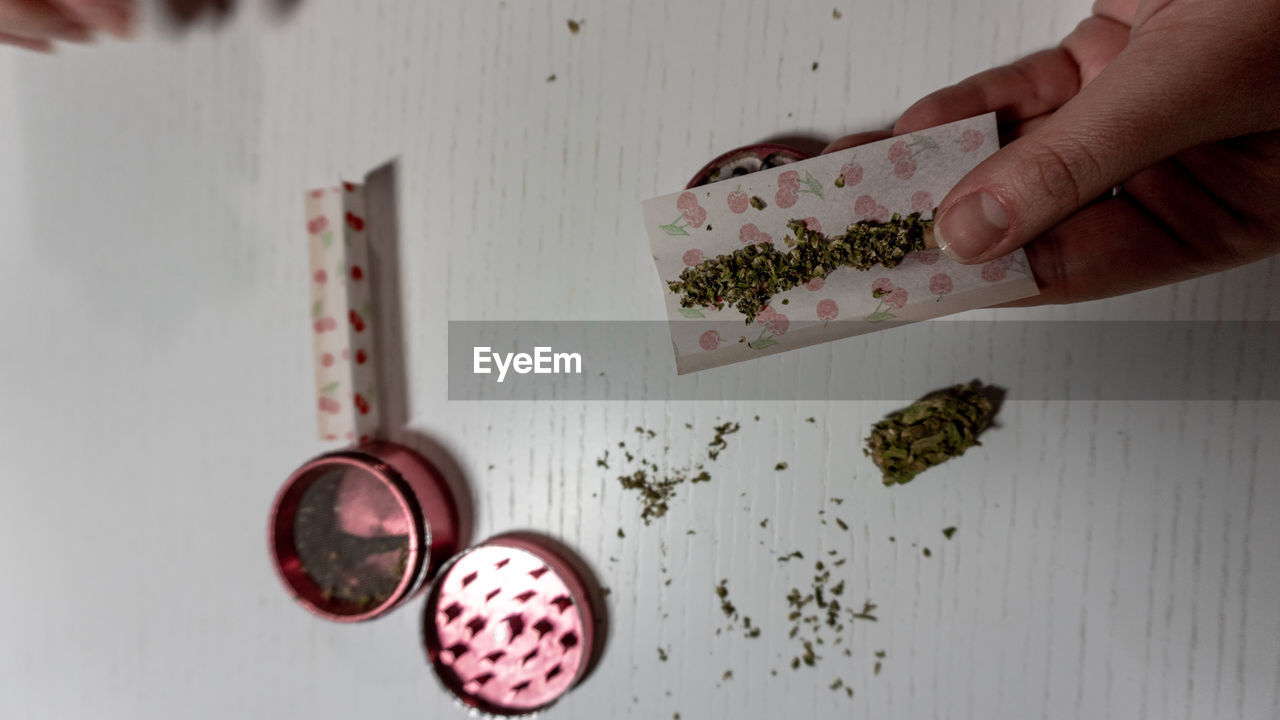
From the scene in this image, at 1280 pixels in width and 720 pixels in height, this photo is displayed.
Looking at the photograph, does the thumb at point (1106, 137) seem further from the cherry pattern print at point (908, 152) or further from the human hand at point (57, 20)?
the human hand at point (57, 20)

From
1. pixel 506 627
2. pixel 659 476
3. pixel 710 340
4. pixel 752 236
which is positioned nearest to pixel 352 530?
pixel 506 627

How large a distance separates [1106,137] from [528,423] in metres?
0.82

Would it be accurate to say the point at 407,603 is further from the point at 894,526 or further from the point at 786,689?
the point at 894,526

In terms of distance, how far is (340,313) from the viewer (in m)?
1.02

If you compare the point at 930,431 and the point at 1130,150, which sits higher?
the point at 1130,150

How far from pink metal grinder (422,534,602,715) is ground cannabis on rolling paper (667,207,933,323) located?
475 millimetres

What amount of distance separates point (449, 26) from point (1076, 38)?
94cm

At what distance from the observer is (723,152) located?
0.99 meters

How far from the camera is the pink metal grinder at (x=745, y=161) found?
2.96 feet

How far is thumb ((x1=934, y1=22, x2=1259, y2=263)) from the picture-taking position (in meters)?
0.59

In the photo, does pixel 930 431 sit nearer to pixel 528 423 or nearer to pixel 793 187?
pixel 793 187

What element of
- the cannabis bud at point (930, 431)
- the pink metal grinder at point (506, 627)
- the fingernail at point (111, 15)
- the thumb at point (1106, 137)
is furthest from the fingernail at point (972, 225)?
the fingernail at point (111, 15)

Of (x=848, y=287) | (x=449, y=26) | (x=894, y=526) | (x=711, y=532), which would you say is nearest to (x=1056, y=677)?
(x=894, y=526)

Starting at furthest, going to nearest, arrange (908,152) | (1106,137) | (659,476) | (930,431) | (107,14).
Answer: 1. (107,14)
2. (659,476)
3. (930,431)
4. (908,152)
5. (1106,137)
